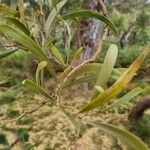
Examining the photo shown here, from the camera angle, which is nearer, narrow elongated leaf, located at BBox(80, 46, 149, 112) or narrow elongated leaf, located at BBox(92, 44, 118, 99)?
narrow elongated leaf, located at BBox(80, 46, 149, 112)

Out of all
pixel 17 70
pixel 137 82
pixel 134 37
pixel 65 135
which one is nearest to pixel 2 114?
pixel 65 135

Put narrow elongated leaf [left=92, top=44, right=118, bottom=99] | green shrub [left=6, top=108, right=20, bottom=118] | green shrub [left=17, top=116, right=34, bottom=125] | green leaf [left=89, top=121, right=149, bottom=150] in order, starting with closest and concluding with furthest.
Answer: green leaf [left=89, top=121, right=149, bottom=150], narrow elongated leaf [left=92, top=44, right=118, bottom=99], green shrub [left=17, top=116, right=34, bottom=125], green shrub [left=6, top=108, right=20, bottom=118]

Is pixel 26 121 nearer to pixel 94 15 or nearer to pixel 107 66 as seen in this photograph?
pixel 94 15

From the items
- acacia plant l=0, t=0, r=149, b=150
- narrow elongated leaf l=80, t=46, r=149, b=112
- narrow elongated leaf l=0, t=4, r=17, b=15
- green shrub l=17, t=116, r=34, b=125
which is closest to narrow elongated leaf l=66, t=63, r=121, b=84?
acacia plant l=0, t=0, r=149, b=150

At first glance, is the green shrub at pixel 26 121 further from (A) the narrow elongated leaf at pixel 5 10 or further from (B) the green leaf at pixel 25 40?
(B) the green leaf at pixel 25 40

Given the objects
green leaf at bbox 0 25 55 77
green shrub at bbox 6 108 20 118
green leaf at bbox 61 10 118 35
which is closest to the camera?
green leaf at bbox 0 25 55 77

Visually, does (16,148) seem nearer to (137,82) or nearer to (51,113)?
(51,113)

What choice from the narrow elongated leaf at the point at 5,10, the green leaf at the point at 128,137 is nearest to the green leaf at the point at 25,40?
the narrow elongated leaf at the point at 5,10

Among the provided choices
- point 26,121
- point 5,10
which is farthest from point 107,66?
point 26,121

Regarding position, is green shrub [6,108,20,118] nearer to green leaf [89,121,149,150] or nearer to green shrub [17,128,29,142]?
green shrub [17,128,29,142]
